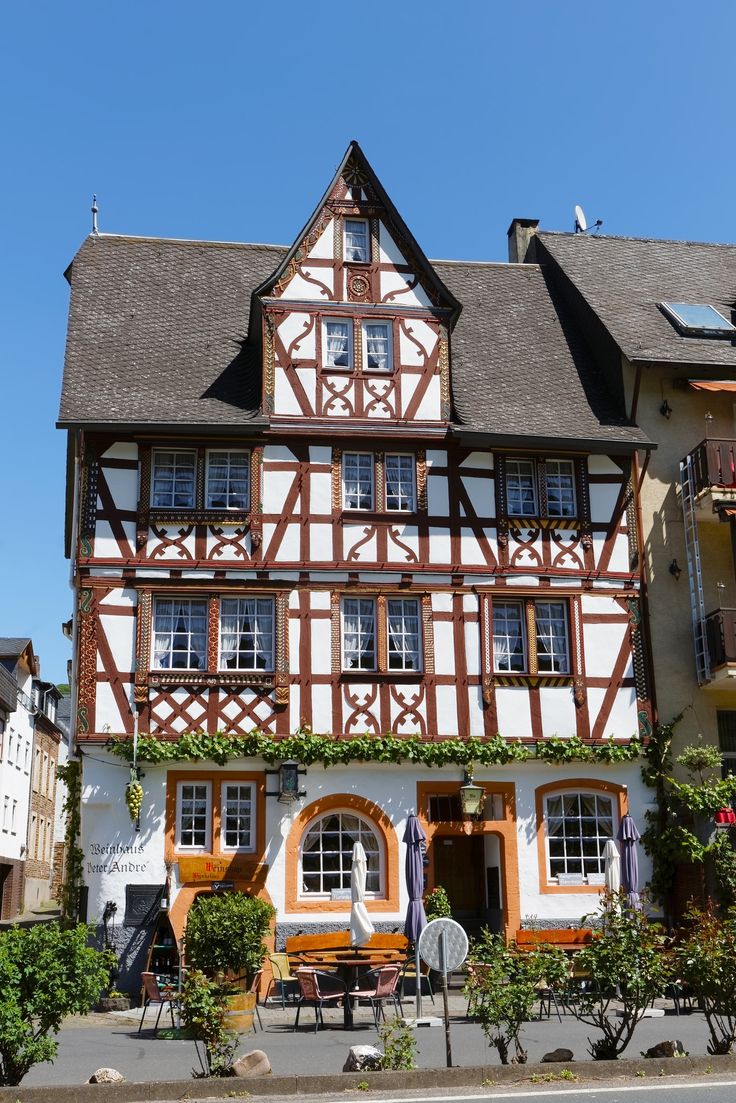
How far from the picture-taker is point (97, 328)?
2647cm

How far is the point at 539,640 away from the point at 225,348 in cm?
847

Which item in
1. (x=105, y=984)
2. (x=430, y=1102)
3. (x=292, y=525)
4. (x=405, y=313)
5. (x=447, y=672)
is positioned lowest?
(x=430, y=1102)

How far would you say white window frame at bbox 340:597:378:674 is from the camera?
23.8 meters

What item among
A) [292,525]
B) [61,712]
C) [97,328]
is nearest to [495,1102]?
[292,525]

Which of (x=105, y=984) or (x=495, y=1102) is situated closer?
A: (x=495, y=1102)

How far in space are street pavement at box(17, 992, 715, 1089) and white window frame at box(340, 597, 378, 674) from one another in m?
6.02

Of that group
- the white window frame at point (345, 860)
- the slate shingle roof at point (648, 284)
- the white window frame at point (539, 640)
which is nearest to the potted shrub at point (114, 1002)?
the white window frame at point (345, 860)

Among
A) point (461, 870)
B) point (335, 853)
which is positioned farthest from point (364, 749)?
point (461, 870)

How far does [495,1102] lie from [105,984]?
153 inches

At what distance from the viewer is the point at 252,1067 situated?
12.8 metres

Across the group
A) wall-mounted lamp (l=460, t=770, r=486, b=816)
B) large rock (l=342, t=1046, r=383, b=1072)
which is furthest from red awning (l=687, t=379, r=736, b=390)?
large rock (l=342, t=1046, r=383, b=1072)

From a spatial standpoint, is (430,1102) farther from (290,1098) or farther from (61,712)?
(61,712)

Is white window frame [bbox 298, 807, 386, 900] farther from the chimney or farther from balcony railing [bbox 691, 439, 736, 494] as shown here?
the chimney

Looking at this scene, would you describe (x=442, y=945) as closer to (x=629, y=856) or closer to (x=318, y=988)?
(x=318, y=988)
